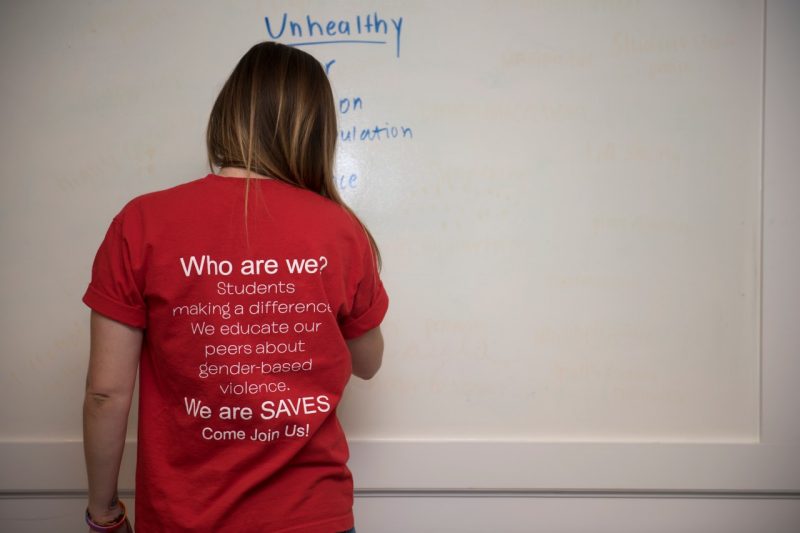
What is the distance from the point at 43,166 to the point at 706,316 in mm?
1553

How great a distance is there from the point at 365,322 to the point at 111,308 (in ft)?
1.10

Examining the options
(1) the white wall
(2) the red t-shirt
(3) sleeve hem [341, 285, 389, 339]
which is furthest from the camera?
(1) the white wall

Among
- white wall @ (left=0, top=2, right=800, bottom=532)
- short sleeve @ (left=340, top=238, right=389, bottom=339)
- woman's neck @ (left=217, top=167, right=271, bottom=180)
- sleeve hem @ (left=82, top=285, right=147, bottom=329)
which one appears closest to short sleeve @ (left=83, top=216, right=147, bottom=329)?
sleeve hem @ (left=82, top=285, right=147, bottom=329)

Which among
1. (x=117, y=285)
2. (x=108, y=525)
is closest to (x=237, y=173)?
(x=117, y=285)

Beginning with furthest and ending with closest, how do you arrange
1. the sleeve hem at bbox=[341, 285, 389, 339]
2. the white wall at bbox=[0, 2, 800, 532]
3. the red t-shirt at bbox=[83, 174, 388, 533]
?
the white wall at bbox=[0, 2, 800, 532] → the sleeve hem at bbox=[341, 285, 389, 339] → the red t-shirt at bbox=[83, 174, 388, 533]

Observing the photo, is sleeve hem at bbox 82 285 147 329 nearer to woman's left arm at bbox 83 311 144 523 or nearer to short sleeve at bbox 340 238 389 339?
woman's left arm at bbox 83 311 144 523

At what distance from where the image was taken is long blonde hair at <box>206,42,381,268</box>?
0.70m

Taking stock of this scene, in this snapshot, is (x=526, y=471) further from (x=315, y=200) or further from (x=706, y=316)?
(x=315, y=200)

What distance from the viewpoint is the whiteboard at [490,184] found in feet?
3.85

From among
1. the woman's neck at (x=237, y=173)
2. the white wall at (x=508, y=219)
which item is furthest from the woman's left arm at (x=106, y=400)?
the white wall at (x=508, y=219)

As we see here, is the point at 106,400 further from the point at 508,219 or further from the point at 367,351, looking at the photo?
the point at 508,219

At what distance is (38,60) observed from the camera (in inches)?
46.4

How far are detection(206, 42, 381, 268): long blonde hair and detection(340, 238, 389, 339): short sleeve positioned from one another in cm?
15

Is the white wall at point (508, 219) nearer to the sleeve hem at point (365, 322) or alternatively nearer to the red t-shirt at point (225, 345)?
the sleeve hem at point (365, 322)
